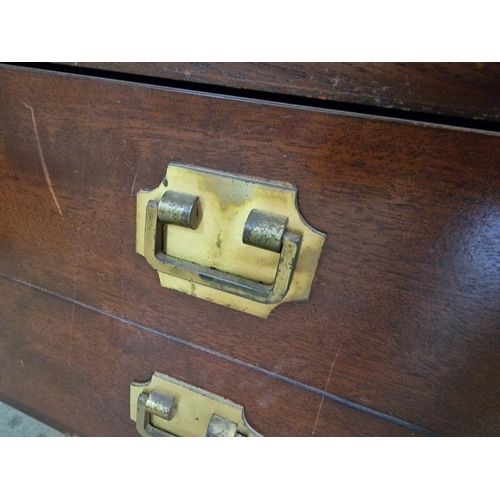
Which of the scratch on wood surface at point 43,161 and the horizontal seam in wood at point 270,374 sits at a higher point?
the scratch on wood surface at point 43,161

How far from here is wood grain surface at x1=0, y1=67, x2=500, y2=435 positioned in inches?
12.6

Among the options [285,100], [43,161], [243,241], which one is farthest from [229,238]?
[43,161]

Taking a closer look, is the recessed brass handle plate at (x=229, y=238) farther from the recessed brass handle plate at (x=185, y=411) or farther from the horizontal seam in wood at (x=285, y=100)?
the recessed brass handle plate at (x=185, y=411)

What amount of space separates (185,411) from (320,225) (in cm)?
37

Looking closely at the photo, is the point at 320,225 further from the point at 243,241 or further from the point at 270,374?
the point at 270,374

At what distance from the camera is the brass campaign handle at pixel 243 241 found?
13.9 inches

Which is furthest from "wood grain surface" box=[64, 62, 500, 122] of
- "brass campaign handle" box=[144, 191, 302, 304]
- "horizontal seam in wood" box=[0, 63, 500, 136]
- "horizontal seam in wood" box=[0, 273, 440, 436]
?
"horizontal seam in wood" box=[0, 273, 440, 436]

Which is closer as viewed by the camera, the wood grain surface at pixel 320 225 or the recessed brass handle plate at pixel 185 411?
the wood grain surface at pixel 320 225

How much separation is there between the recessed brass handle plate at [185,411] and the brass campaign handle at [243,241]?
20 centimetres

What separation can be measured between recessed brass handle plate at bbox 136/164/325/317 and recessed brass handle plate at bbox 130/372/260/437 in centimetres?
18

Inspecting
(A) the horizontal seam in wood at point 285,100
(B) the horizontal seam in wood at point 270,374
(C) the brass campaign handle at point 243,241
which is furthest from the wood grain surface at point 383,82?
(B) the horizontal seam in wood at point 270,374

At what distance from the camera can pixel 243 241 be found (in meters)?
0.36

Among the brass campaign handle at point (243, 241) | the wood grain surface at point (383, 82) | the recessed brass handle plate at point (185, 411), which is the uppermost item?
the wood grain surface at point (383, 82)

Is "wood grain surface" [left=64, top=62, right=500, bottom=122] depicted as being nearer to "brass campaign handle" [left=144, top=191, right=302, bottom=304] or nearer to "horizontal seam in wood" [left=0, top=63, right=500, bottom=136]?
"horizontal seam in wood" [left=0, top=63, right=500, bottom=136]
